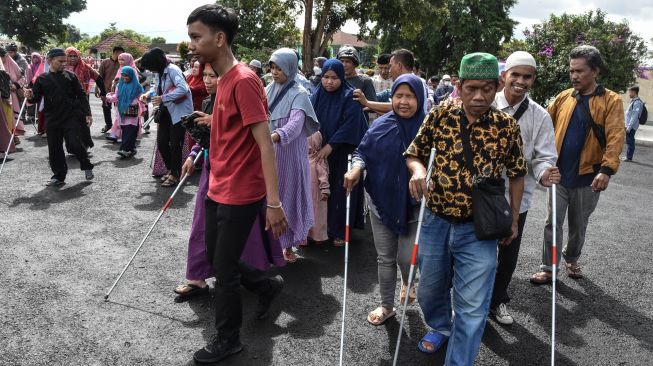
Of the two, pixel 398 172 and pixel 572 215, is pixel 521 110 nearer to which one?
pixel 398 172

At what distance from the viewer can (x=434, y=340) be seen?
11.3 feet

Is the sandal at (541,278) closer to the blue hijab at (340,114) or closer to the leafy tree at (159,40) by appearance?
the blue hijab at (340,114)

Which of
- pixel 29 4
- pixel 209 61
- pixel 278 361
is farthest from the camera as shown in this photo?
pixel 29 4

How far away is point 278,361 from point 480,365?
1262mm

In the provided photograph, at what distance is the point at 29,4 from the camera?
45.8 m

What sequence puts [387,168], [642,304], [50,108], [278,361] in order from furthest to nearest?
[50,108], [642,304], [387,168], [278,361]

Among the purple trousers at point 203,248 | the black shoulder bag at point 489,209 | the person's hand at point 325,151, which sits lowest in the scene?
the purple trousers at point 203,248

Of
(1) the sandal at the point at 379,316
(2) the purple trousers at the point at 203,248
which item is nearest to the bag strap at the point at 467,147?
(1) the sandal at the point at 379,316

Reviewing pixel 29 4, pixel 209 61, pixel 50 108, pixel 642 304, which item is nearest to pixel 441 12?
pixel 50 108

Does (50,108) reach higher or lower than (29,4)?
lower

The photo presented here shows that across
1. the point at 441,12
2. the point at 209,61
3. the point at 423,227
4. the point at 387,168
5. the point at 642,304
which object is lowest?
the point at 642,304

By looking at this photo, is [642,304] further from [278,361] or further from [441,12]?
[441,12]

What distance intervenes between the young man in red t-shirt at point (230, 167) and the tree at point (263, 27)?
0.38 metres

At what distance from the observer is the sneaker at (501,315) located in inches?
152
